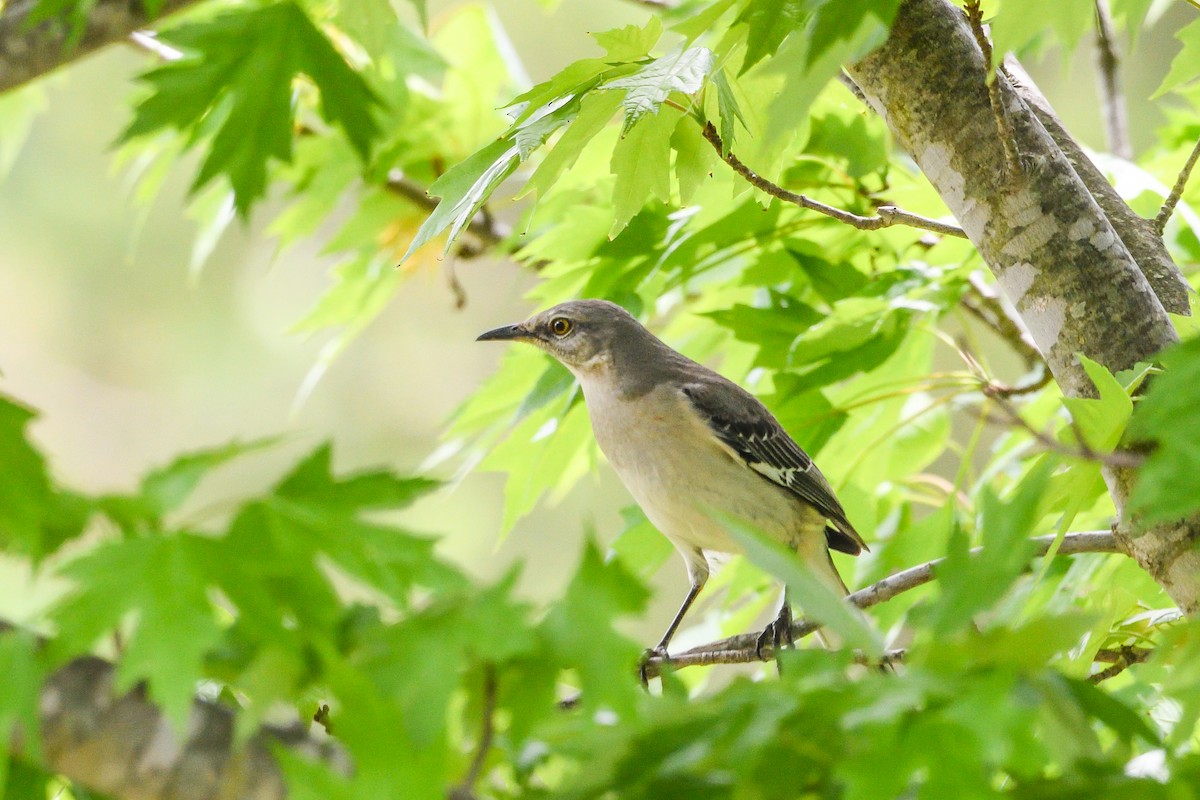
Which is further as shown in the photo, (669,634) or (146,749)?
(669,634)

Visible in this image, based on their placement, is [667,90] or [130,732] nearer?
[130,732]

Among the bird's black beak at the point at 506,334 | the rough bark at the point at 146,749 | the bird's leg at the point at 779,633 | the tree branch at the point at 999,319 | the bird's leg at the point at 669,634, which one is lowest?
the bird's leg at the point at 669,634

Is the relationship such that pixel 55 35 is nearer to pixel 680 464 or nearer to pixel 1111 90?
pixel 680 464

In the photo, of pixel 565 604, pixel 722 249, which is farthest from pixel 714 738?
pixel 722 249

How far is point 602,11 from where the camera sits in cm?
1018

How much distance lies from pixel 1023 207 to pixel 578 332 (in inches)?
66.4

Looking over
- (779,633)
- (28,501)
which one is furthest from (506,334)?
(28,501)

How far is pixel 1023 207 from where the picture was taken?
211cm

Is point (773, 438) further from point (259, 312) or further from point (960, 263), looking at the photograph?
point (259, 312)

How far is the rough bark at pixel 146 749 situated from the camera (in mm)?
1236

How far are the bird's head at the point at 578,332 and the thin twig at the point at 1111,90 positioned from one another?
1.92 meters

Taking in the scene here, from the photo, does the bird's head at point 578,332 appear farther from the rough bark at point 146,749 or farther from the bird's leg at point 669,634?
the rough bark at point 146,749

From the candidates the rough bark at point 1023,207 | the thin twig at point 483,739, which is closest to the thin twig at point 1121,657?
the rough bark at point 1023,207

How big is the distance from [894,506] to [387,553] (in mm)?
2253
